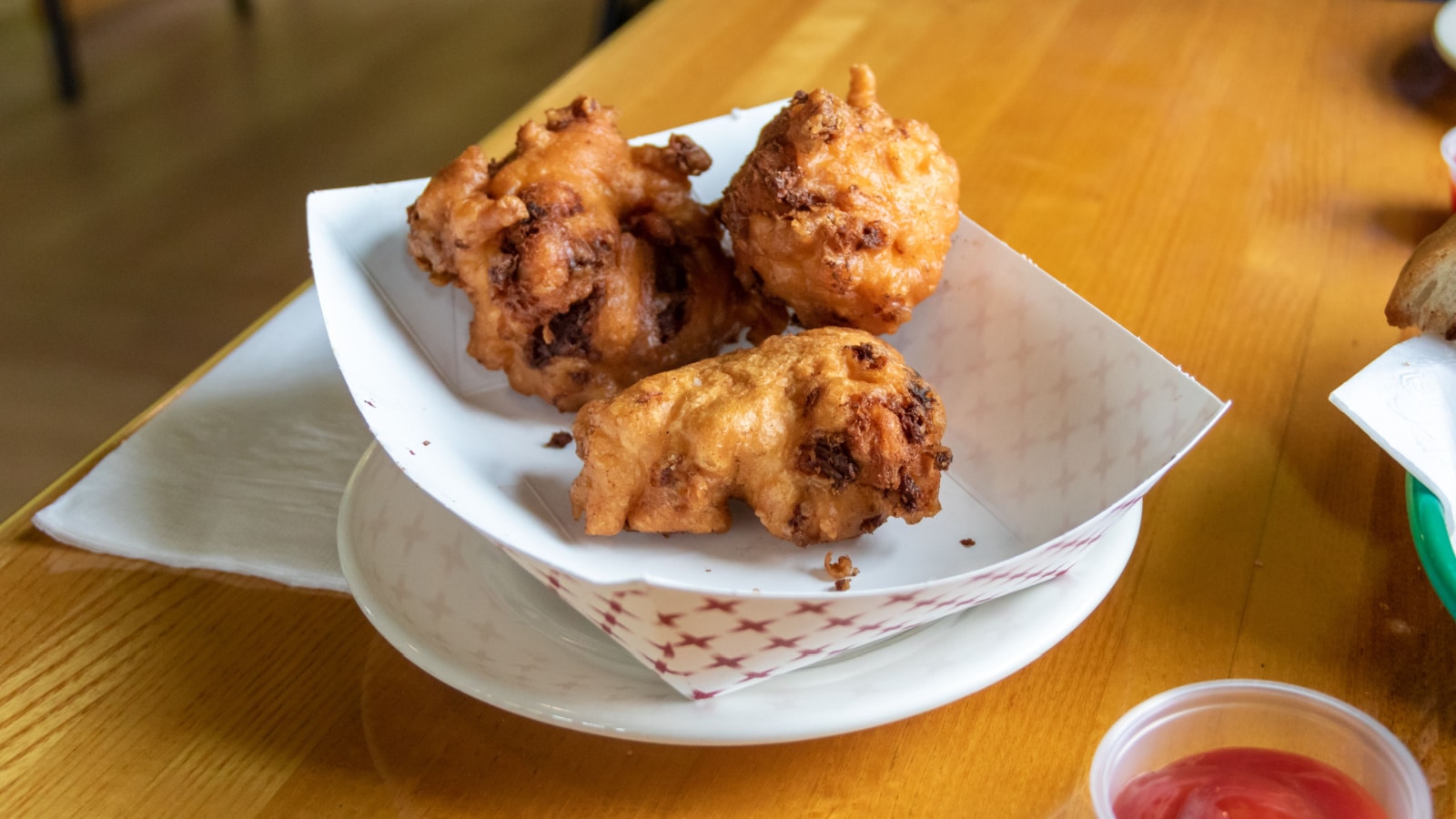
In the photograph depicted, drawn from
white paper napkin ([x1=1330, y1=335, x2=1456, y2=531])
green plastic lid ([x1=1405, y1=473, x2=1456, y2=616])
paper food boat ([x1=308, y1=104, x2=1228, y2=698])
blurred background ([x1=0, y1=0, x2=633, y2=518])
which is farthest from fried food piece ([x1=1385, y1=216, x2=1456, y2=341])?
blurred background ([x1=0, y1=0, x2=633, y2=518])

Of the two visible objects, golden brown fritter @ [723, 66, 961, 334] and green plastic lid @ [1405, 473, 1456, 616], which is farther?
golden brown fritter @ [723, 66, 961, 334]

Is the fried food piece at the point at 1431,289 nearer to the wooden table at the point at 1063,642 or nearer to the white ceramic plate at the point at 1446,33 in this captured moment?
the wooden table at the point at 1063,642

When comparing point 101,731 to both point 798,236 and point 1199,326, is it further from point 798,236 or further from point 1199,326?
point 1199,326

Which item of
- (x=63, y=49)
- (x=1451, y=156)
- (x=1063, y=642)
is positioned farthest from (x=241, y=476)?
(x=63, y=49)

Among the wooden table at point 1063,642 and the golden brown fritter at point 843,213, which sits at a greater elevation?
the golden brown fritter at point 843,213

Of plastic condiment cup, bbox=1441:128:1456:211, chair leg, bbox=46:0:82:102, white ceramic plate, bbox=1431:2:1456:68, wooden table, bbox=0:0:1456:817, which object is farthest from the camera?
chair leg, bbox=46:0:82:102

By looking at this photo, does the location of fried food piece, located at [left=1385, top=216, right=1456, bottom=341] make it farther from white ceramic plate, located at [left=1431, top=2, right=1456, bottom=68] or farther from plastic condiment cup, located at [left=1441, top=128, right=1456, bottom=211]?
white ceramic plate, located at [left=1431, top=2, right=1456, bottom=68]

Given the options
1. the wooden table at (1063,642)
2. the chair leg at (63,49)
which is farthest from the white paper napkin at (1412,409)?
the chair leg at (63,49)
